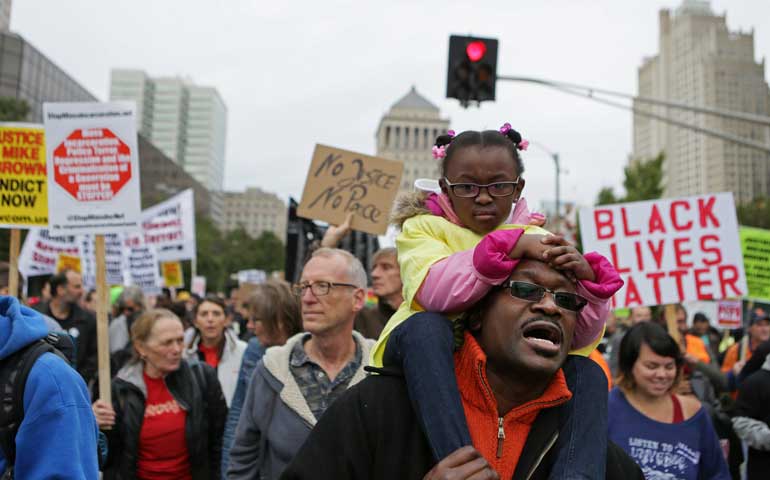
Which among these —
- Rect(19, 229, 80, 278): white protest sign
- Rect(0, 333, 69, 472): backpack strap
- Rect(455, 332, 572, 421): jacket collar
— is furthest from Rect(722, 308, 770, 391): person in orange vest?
Rect(19, 229, 80, 278): white protest sign

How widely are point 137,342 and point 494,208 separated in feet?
10.6

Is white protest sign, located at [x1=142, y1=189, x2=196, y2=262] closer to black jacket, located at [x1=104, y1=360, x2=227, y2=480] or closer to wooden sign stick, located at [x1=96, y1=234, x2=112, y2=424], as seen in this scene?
wooden sign stick, located at [x1=96, y1=234, x2=112, y2=424]

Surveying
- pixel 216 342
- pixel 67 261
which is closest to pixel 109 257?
pixel 67 261

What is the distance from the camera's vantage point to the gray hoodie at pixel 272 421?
3.56 metres

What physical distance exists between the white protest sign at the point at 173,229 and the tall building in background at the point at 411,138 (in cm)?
8734

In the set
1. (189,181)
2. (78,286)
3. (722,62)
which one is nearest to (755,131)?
(722,62)

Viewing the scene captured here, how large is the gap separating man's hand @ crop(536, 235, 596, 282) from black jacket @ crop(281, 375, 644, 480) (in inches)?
15.7

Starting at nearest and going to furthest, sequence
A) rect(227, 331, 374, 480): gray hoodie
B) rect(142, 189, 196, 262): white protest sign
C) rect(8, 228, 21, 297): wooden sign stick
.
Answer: rect(227, 331, 374, 480): gray hoodie < rect(8, 228, 21, 297): wooden sign stick < rect(142, 189, 196, 262): white protest sign

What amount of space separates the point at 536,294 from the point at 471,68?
27.3ft

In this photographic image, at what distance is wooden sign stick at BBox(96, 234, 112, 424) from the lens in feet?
15.5

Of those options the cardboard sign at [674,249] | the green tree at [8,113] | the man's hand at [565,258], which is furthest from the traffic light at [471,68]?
the green tree at [8,113]

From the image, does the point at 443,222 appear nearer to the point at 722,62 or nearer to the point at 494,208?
the point at 494,208

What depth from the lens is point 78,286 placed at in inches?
317

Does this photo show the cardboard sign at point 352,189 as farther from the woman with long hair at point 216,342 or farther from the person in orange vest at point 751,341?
the person in orange vest at point 751,341
